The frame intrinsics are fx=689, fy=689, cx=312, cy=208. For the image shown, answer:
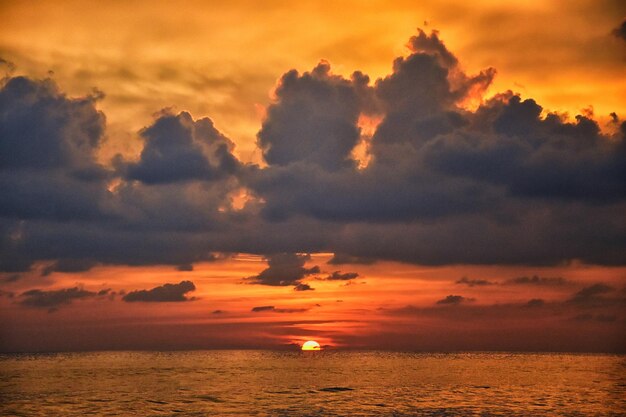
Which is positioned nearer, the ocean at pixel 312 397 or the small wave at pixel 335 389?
the ocean at pixel 312 397

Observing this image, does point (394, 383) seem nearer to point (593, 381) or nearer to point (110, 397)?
point (593, 381)

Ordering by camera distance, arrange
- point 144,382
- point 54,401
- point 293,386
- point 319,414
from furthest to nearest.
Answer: point 144,382 < point 293,386 < point 54,401 < point 319,414

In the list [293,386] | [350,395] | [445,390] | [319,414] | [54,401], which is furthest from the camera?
[293,386]

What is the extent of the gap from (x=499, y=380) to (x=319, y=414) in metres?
95.6

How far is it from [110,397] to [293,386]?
164 ft

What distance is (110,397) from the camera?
5527 inches

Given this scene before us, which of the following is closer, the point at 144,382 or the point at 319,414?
the point at 319,414

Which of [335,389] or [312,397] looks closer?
[312,397]

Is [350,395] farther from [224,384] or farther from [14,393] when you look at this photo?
[14,393]

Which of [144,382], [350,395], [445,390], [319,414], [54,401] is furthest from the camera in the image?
[144,382]

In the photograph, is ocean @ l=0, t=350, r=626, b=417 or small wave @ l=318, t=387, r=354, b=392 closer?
ocean @ l=0, t=350, r=626, b=417

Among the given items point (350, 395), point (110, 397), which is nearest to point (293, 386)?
point (350, 395)

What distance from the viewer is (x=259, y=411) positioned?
117 m

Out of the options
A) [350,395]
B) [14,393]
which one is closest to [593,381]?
[350,395]
